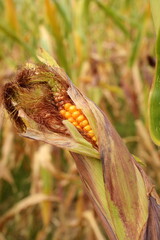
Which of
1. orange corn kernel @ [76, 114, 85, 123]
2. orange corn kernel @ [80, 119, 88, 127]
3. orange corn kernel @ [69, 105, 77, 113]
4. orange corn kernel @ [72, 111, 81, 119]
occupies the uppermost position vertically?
orange corn kernel @ [69, 105, 77, 113]

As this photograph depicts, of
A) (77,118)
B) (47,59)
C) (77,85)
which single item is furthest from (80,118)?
(77,85)

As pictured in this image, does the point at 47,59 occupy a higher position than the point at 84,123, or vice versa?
the point at 47,59

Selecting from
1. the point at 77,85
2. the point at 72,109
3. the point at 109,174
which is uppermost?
the point at 77,85

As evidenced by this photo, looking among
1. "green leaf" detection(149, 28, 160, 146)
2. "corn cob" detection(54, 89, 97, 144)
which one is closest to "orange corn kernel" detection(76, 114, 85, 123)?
"corn cob" detection(54, 89, 97, 144)

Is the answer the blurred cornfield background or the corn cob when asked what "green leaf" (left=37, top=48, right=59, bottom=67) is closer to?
the corn cob

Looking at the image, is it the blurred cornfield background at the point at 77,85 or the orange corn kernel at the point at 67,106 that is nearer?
the orange corn kernel at the point at 67,106

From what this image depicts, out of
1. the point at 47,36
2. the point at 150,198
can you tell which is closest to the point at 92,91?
the point at 47,36

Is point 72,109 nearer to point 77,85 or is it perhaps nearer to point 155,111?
point 155,111

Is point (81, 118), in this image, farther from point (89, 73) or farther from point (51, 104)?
point (89, 73)

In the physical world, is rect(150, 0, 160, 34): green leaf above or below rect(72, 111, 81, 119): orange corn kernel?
above

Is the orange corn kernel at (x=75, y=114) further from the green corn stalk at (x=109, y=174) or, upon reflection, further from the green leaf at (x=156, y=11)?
the green leaf at (x=156, y=11)

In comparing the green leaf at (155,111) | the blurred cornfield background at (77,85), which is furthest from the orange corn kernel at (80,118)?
the blurred cornfield background at (77,85)
